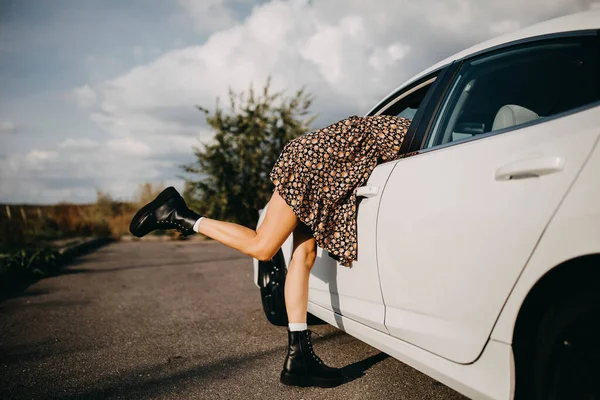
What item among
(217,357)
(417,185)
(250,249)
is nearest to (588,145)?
(417,185)

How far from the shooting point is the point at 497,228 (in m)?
1.42

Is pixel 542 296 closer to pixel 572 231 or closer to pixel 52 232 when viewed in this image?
pixel 572 231

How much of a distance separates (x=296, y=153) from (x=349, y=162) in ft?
0.91

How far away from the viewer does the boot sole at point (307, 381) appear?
233cm

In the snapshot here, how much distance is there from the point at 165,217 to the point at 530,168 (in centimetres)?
211

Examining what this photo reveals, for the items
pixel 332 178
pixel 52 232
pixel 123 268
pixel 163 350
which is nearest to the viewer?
pixel 332 178

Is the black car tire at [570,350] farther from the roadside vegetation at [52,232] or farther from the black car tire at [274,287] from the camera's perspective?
the roadside vegetation at [52,232]

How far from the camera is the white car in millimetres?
1222

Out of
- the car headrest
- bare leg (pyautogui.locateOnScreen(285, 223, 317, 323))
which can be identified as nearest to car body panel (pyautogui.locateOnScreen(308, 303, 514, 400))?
bare leg (pyautogui.locateOnScreen(285, 223, 317, 323))

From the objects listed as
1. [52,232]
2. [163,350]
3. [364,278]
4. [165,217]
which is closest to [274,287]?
[163,350]

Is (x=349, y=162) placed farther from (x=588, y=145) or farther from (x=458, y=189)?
(x=588, y=145)

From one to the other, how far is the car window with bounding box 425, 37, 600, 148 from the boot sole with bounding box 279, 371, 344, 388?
1298mm

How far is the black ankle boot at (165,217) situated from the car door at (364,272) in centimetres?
83

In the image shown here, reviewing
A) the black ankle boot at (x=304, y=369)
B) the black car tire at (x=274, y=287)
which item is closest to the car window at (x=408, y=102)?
the black car tire at (x=274, y=287)
